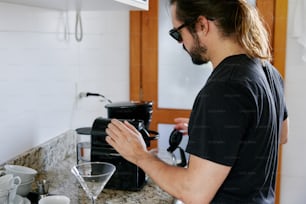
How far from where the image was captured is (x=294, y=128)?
8.15 feet

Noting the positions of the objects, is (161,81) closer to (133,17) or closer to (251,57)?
(133,17)

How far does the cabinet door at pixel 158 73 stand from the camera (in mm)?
2631

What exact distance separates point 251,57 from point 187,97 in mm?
1538

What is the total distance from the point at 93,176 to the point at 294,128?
157cm

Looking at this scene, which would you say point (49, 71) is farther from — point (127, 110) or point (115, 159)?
point (115, 159)

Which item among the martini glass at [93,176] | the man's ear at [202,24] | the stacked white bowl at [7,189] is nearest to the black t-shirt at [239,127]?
the man's ear at [202,24]

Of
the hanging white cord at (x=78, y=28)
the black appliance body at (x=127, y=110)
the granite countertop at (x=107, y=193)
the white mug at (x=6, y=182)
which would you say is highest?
the hanging white cord at (x=78, y=28)

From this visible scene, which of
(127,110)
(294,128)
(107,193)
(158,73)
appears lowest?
(107,193)

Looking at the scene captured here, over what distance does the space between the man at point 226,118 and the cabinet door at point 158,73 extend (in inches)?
54.0

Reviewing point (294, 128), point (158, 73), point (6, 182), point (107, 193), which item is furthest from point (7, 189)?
point (294, 128)

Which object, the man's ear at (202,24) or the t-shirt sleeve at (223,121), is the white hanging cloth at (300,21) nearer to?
the man's ear at (202,24)

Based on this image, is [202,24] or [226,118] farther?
[202,24]

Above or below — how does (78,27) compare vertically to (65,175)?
above

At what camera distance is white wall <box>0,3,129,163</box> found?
156 centimetres
